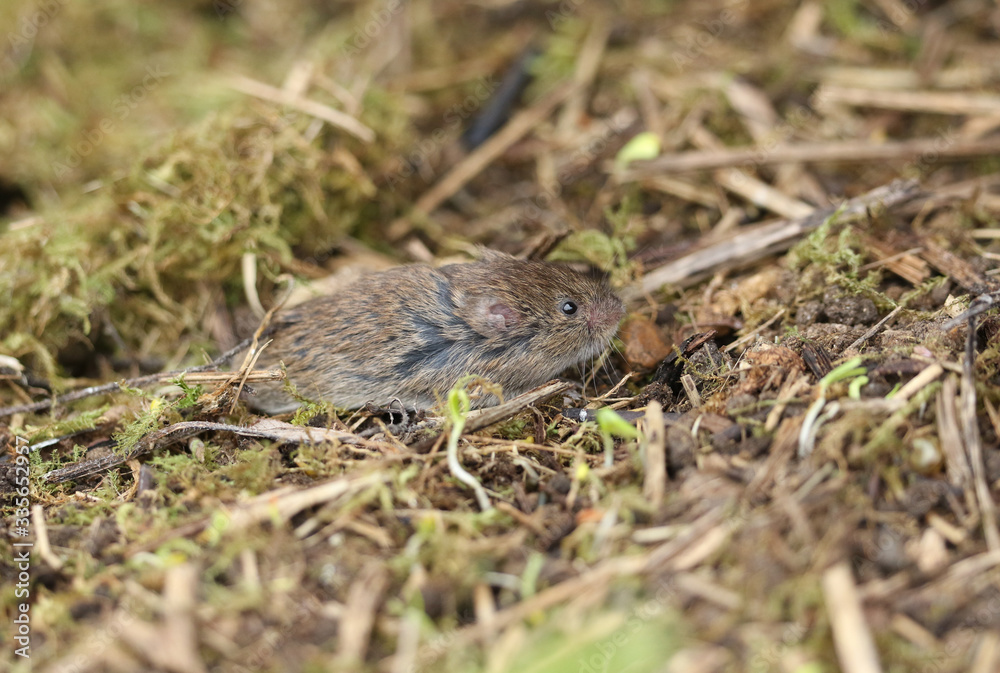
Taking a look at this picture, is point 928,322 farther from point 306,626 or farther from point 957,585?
point 306,626

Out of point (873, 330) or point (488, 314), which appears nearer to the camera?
point (873, 330)

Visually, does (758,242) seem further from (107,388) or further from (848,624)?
(107,388)

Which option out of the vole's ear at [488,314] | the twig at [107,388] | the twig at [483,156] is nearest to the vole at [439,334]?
the vole's ear at [488,314]

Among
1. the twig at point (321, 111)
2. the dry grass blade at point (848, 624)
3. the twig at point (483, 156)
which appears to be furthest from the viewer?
the twig at point (483, 156)

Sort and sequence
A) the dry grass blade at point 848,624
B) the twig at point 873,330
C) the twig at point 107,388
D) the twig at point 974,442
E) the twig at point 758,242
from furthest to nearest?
1. the twig at point 758,242
2. the twig at point 107,388
3. the twig at point 873,330
4. the twig at point 974,442
5. the dry grass blade at point 848,624

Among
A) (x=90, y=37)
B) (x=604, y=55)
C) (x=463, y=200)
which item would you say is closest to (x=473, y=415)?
(x=463, y=200)

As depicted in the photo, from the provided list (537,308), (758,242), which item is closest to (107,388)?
(537,308)

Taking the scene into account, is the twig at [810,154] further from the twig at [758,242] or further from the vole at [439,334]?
the vole at [439,334]

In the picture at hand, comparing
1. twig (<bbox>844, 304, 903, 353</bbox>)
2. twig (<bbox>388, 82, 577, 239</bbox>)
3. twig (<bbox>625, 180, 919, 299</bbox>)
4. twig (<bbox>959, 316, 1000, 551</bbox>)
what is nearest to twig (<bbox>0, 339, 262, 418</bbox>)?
twig (<bbox>388, 82, 577, 239</bbox>)

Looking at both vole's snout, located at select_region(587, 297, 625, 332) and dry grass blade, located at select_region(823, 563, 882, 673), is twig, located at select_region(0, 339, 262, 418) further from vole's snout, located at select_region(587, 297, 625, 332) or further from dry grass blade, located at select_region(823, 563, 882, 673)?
dry grass blade, located at select_region(823, 563, 882, 673)
